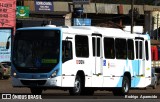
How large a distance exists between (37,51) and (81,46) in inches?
85.1

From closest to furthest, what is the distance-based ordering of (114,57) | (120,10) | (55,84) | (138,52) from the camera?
(55,84) → (114,57) → (138,52) → (120,10)

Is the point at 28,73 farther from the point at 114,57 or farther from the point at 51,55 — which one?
the point at 114,57

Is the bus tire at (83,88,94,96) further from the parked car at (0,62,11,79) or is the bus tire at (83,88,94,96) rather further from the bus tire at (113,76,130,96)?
the parked car at (0,62,11,79)

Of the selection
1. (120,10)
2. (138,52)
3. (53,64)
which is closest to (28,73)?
(53,64)

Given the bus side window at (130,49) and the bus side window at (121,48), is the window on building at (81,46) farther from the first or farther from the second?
the bus side window at (130,49)

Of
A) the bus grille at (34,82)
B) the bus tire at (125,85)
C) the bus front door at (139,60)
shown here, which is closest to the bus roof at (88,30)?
the bus front door at (139,60)

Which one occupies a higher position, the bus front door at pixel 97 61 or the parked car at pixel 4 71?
the bus front door at pixel 97 61

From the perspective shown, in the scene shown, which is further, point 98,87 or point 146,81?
point 146,81

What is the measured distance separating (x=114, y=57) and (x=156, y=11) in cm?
8807

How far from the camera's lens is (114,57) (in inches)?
1141

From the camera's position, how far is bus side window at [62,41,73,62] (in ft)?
83.0

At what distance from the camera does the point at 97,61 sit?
27625 mm

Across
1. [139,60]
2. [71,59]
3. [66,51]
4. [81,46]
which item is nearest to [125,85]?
[139,60]

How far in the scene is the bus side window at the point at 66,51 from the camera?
83.0 ft
